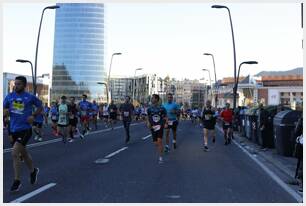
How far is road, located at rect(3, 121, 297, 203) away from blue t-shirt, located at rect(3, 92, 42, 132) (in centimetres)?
105

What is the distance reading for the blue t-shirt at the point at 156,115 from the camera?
45.4 ft

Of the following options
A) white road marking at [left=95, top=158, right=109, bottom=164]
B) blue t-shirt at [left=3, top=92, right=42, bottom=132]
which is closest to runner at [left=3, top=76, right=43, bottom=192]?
blue t-shirt at [left=3, top=92, right=42, bottom=132]

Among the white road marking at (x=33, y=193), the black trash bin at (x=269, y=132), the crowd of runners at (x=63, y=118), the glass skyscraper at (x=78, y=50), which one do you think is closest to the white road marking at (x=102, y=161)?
the crowd of runners at (x=63, y=118)

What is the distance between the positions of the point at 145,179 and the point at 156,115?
392 cm

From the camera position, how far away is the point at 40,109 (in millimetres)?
9266

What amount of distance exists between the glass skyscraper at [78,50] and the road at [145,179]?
11480 centimetres

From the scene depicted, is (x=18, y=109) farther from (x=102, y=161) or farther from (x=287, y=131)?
(x=287, y=131)

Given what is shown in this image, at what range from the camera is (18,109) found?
8.91 m

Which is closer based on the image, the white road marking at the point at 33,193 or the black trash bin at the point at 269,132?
the white road marking at the point at 33,193

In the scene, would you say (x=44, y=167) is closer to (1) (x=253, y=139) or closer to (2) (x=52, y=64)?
(1) (x=253, y=139)

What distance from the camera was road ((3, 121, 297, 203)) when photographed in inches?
321

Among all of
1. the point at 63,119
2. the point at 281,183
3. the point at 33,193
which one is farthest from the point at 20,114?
the point at 63,119

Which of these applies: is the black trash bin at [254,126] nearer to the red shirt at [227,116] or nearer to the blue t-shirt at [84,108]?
the red shirt at [227,116]

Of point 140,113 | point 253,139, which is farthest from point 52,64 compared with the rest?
point 253,139
